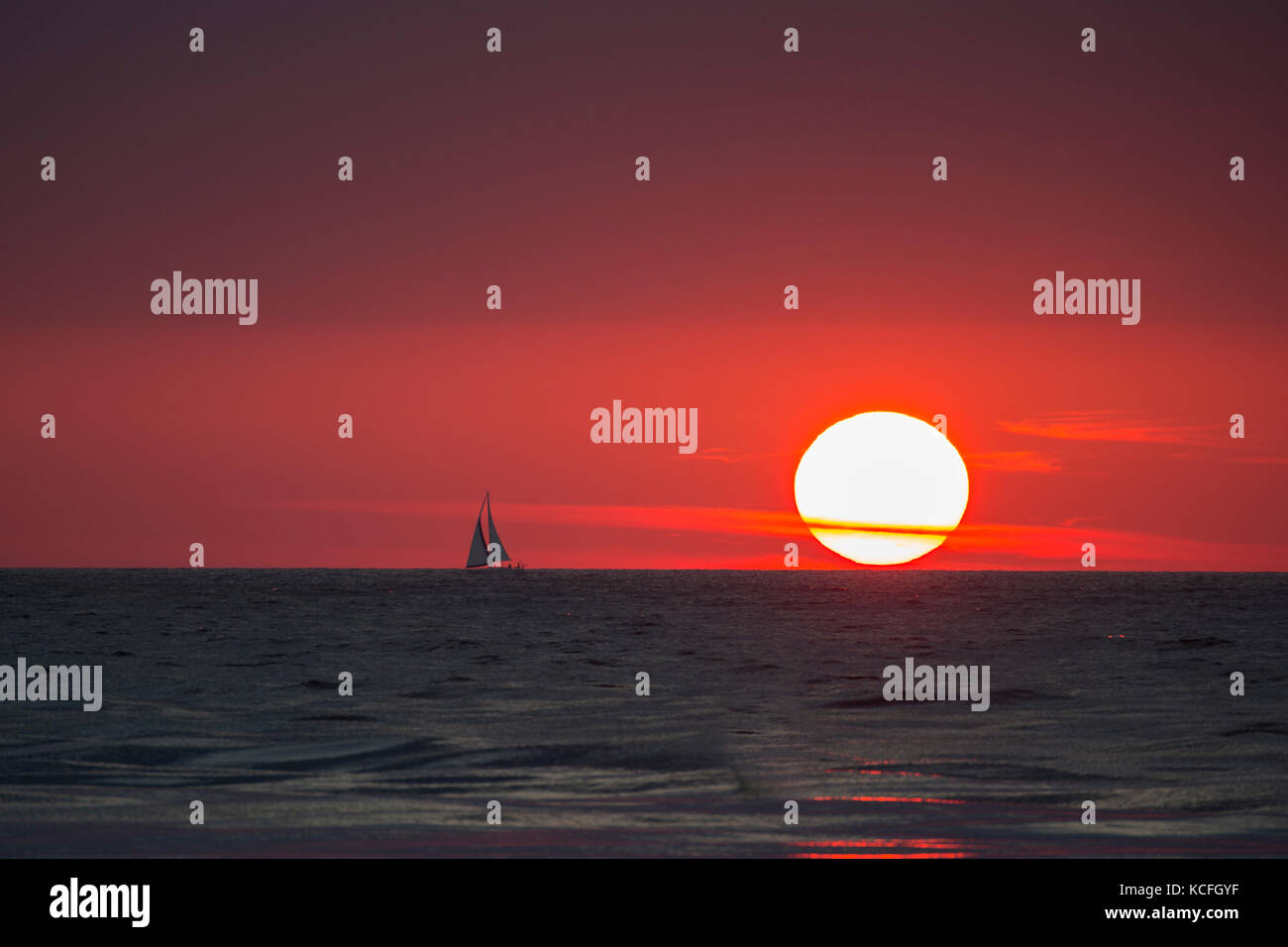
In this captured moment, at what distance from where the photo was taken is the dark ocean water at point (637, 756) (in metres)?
16.6

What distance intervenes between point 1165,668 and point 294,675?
31482mm

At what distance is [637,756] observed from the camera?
24656mm
